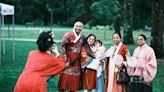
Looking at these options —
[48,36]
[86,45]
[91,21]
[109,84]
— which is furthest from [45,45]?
[91,21]

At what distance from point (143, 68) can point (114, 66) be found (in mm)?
707

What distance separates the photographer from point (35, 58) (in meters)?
6.29

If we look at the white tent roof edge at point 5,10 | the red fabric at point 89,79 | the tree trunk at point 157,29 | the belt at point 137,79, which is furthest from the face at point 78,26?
the tree trunk at point 157,29

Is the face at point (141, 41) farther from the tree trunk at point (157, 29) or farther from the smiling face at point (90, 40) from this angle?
the tree trunk at point (157, 29)

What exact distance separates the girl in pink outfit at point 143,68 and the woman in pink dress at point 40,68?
239 cm

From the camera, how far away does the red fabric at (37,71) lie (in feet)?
19.9

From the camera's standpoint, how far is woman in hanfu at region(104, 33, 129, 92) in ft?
28.7

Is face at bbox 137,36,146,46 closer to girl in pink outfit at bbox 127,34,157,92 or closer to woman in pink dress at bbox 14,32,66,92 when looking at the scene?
girl in pink outfit at bbox 127,34,157,92

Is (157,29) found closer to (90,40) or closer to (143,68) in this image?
(90,40)

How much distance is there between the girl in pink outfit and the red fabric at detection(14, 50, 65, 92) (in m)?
2.36

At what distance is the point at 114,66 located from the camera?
29.1 ft

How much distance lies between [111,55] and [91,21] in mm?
45911

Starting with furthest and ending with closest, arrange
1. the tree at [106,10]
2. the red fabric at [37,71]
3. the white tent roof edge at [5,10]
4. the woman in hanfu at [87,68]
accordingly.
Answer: the tree at [106,10]
the white tent roof edge at [5,10]
the woman in hanfu at [87,68]
the red fabric at [37,71]

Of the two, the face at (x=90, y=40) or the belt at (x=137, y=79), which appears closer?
the belt at (x=137, y=79)
